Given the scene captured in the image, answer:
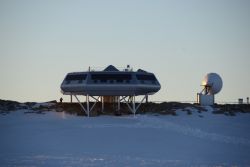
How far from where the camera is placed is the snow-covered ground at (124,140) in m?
59.1

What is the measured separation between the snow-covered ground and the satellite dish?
8.52 metres

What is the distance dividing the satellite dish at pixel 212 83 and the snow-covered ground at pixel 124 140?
8.52 m

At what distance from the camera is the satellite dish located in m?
102

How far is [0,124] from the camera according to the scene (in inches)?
3278

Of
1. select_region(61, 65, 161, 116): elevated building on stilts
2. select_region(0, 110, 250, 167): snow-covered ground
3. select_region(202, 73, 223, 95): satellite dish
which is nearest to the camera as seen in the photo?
select_region(0, 110, 250, 167): snow-covered ground

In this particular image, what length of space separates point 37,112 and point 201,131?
25.8m

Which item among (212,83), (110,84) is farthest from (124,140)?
(212,83)

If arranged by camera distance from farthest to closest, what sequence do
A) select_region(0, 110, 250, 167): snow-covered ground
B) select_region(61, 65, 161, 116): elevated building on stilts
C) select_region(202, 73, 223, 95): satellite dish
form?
select_region(202, 73, 223, 95): satellite dish → select_region(61, 65, 161, 116): elevated building on stilts → select_region(0, 110, 250, 167): snow-covered ground

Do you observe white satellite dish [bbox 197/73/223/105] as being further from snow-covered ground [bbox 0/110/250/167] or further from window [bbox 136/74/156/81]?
window [bbox 136/74/156/81]

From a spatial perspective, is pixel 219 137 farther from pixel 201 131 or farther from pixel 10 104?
pixel 10 104

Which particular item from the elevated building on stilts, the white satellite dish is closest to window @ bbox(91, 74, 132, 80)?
the elevated building on stilts

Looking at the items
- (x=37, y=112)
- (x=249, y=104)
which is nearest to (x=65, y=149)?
(x=37, y=112)

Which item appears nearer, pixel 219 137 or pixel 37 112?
pixel 219 137

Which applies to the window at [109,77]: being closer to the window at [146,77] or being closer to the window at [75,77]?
the window at [75,77]
